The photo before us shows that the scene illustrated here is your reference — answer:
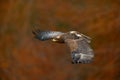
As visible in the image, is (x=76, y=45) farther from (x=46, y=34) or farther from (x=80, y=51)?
(x=46, y=34)

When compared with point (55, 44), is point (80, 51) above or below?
above

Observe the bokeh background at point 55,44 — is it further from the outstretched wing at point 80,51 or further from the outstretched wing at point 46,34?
the outstretched wing at point 80,51

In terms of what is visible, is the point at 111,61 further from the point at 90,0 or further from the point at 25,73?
the point at 25,73

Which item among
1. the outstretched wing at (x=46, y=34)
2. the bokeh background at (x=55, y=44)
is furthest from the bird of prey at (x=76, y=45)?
the bokeh background at (x=55, y=44)

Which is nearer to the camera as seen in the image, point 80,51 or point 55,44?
point 80,51

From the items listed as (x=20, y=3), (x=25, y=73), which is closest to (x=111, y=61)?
(x=25, y=73)

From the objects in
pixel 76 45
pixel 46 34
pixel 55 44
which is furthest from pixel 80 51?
pixel 55 44

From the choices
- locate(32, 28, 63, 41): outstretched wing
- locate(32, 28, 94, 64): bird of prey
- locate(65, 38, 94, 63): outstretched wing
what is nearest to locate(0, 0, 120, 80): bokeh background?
locate(32, 28, 63, 41): outstretched wing
